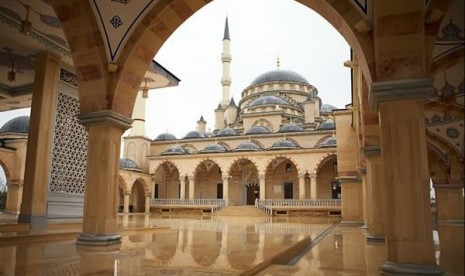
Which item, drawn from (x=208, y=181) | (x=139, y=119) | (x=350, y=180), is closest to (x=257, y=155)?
(x=208, y=181)

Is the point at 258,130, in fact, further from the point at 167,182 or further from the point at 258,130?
the point at 167,182

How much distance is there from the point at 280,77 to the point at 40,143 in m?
34.1

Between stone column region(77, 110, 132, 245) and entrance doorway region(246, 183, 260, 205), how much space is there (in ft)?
85.4

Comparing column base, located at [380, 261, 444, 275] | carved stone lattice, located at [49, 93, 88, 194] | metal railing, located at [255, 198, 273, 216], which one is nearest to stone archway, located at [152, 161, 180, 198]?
metal railing, located at [255, 198, 273, 216]

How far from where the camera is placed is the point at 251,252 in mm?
5168

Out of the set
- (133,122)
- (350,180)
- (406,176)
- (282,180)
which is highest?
(133,122)

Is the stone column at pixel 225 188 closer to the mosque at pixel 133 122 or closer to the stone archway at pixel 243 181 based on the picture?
the stone archway at pixel 243 181

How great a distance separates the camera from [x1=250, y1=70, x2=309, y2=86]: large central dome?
4094 cm

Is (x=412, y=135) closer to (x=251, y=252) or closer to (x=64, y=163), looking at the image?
(x=251, y=252)

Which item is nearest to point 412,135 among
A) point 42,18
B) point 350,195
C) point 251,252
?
point 251,252

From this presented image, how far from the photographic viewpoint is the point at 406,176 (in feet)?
12.5

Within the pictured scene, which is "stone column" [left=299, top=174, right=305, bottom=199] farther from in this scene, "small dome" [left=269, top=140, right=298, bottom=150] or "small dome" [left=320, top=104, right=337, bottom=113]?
"small dome" [left=320, top=104, right=337, bottom=113]

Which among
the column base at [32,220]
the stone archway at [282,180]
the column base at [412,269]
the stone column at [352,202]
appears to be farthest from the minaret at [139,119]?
the column base at [412,269]

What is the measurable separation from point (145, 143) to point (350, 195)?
2292 cm
